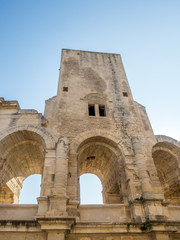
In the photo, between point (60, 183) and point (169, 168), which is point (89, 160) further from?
point (169, 168)

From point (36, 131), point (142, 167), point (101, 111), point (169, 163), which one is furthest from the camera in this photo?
point (101, 111)

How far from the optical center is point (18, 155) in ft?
35.9

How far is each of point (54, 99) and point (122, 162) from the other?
18.5 feet

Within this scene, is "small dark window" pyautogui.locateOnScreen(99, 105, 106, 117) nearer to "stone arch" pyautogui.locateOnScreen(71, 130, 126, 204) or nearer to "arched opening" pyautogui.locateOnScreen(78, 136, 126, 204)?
"stone arch" pyautogui.locateOnScreen(71, 130, 126, 204)

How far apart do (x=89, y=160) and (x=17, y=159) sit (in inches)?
172

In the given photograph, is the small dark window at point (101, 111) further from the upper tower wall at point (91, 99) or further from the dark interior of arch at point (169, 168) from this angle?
the dark interior of arch at point (169, 168)

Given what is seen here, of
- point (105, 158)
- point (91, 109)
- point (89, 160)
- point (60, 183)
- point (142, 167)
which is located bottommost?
point (60, 183)

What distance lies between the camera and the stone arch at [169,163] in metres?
10.8

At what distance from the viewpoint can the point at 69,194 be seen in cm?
792

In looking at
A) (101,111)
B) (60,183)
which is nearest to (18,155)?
(60,183)

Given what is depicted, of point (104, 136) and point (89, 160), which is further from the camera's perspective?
point (89, 160)

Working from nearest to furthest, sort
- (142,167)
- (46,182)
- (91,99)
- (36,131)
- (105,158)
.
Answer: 1. (46,182)
2. (142,167)
3. (36,131)
4. (105,158)
5. (91,99)

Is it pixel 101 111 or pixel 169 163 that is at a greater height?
pixel 101 111

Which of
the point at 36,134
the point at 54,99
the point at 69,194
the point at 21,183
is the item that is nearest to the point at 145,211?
the point at 69,194
